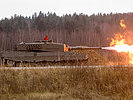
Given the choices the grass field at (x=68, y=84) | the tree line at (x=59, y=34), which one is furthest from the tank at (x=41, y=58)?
the tree line at (x=59, y=34)

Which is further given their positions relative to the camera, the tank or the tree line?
the tree line

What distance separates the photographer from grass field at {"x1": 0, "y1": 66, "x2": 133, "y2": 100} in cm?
688

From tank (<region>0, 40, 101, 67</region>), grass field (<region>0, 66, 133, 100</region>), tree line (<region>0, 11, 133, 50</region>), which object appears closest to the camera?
grass field (<region>0, 66, 133, 100</region>)

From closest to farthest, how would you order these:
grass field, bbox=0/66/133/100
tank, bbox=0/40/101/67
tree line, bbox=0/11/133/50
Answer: grass field, bbox=0/66/133/100
tank, bbox=0/40/101/67
tree line, bbox=0/11/133/50

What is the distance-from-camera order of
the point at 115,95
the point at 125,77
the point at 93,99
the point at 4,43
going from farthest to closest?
the point at 4,43, the point at 125,77, the point at 115,95, the point at 93,99

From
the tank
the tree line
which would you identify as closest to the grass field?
Result: the tank

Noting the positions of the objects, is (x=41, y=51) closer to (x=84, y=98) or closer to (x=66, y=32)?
(x=84, y=98)

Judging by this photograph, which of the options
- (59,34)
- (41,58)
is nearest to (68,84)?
(41,58)

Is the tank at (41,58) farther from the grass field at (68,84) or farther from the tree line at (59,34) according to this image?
the tree line at (59,34)

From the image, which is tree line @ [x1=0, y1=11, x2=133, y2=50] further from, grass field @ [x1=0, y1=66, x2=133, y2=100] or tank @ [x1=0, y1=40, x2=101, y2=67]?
grass field @ [x1=0, y1=66, x2=133, y2=100]

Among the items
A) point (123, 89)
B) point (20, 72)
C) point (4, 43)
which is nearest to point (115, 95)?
point (123, 89)

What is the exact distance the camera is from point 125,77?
8.57 meters

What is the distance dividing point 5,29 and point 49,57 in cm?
6896

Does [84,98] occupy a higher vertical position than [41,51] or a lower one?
lower
